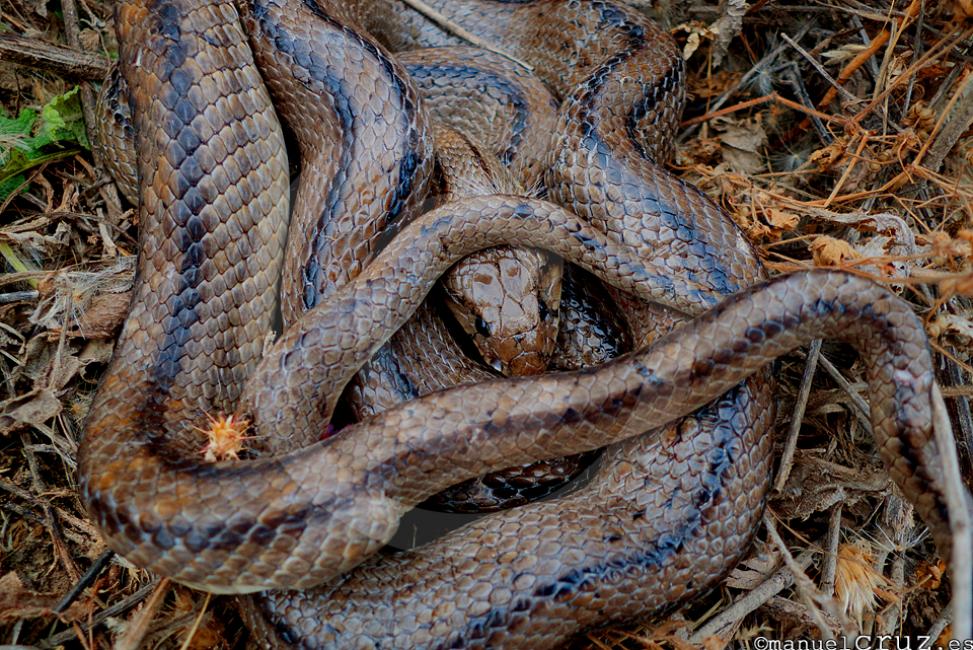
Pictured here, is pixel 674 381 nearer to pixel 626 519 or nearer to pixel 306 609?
pixel 626 519

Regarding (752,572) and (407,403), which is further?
(752,572)

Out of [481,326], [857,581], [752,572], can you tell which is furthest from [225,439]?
[857,581]

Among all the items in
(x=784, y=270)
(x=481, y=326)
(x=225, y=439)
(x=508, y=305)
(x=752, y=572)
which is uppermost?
(x=784, y=270)

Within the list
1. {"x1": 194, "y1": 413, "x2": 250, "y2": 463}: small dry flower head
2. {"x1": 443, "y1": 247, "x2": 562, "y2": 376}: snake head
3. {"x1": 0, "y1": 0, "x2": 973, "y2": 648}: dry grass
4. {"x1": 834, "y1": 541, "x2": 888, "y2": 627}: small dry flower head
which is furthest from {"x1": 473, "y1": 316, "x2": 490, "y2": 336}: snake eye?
{"x1": 834, "y1": 541, "x2": 888, "y2": 627}: small dry flower head

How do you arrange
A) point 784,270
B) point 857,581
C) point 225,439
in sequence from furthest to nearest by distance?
point 784,270, point 857,581, point 225,439

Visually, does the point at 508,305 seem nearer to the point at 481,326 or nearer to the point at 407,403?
the point at 481,326

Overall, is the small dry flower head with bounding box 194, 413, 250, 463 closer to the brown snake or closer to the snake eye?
the brown snake

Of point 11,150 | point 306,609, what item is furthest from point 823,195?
point 11,150

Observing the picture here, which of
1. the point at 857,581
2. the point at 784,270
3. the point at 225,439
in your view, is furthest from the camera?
the point at 784,270

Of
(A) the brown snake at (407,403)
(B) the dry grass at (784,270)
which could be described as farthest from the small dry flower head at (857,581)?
(A) the brown snake at (407,403)
